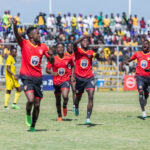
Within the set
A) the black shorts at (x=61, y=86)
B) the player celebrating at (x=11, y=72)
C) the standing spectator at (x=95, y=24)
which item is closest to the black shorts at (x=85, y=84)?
the black shorts at (x=61, y=86)

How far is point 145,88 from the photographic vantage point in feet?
52.1

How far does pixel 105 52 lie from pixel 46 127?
2216 cm

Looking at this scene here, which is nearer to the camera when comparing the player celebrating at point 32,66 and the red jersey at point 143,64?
the player celebrating at point 32,66

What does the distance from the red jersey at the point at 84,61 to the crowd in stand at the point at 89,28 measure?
20739 millimetres

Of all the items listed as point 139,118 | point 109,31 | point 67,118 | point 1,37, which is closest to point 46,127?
point 67,118

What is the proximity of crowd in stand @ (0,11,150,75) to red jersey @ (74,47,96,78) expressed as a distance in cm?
2074

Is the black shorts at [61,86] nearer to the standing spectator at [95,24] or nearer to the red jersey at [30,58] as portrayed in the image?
the red jersey at [30,58]

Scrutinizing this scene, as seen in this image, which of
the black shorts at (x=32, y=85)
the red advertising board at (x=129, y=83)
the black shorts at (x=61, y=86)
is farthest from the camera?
the red advertising board at (x=129, y=83)

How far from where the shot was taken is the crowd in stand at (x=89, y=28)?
3775 cm

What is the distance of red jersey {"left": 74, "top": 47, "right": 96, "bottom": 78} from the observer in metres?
14.0

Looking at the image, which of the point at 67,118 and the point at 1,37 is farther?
the point at 1,37

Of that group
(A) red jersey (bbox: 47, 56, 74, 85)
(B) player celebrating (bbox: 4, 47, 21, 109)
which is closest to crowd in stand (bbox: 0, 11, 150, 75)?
(B) player celebrating (bbox: 4, 47, 21, 109)

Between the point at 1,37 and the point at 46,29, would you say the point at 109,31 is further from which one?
the point at 1,37

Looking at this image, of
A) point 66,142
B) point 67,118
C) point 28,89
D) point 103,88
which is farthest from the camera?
point 103,88
